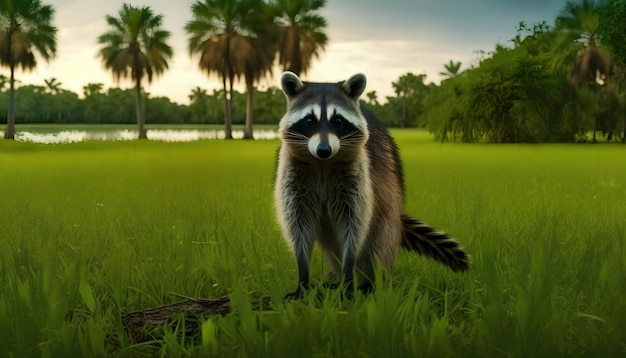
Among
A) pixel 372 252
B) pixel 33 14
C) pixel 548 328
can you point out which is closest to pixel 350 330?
pixel 548 328

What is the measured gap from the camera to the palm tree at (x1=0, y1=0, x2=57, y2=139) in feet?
124

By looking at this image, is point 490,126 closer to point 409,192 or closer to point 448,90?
point 448,90

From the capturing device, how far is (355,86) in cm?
436

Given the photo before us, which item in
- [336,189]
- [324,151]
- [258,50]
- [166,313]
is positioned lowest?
[166,313]

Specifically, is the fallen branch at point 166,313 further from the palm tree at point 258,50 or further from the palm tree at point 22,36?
the palm tree at point 258,50

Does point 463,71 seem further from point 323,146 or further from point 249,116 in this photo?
point 323,146

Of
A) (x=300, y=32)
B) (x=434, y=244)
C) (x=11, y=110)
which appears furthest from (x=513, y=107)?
(x=434, y=244)

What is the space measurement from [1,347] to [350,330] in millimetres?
1896

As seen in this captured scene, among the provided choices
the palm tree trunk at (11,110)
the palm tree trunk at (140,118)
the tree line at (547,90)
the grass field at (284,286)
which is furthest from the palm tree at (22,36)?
the grass field at (284,286)

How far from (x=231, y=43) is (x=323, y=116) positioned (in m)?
47.5

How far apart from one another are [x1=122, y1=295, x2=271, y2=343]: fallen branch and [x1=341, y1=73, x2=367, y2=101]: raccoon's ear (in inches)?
62.6

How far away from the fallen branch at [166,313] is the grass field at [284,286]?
0.26 feet

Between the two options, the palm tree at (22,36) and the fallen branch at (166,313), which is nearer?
the fallen branch at (166,313)

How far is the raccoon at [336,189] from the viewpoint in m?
4.08
